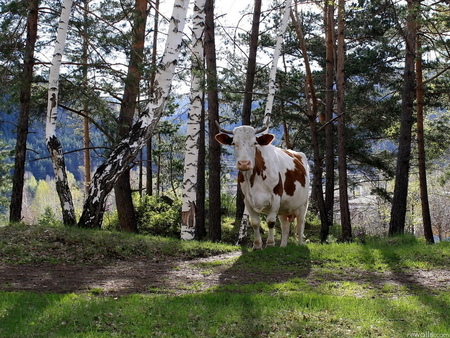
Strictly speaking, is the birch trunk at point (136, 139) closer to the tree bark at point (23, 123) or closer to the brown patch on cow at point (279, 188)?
the brown patch on cow at point (279, 188)

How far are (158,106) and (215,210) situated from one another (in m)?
5.01

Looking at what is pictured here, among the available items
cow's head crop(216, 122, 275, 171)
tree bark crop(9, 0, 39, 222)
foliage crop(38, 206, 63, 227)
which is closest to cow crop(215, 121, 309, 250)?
cow's head crop(216, 122, 275, 171)

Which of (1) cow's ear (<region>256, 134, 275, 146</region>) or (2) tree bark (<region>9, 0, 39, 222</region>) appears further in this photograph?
(2) tree bark (<region>9, 0, 39, 222</region>)

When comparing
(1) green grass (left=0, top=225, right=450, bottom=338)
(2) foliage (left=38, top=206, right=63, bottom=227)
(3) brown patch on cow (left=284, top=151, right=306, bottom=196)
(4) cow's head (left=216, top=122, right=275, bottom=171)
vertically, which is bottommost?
(1) green grass (left=0, top=225, right=450, bottom=338)

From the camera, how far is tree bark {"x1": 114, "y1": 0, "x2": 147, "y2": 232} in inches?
536

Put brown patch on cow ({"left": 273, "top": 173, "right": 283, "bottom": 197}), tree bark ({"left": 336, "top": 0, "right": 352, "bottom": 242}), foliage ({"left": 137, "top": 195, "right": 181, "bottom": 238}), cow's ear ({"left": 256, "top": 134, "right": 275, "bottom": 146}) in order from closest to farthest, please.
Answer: cow's ear ({"left": 256, "top": 134, "right": 275, "bottom": 146}) → brown patch on cow ({"left": 273, "top": 173, "right": 283, "bottom": 197}) → tree bark ({"left": 336, "top": 0, "right": 352, "bottom": 242}) → foliage ({"left": 137, "top": 195, "right": 181, "bottom": 238})

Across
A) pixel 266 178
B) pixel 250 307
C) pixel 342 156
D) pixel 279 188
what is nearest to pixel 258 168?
pixel 266 178

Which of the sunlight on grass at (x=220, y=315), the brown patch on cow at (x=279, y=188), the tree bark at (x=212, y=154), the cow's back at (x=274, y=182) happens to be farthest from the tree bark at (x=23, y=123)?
the sunlight on grass at (x=220, y=315)

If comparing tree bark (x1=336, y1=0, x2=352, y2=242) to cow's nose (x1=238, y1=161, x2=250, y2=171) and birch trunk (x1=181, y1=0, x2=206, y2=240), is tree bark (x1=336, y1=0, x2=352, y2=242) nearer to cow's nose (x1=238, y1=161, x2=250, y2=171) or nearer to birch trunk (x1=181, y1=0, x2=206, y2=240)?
birch trunk (x1=181, y1=0, x2=206, y2=240)

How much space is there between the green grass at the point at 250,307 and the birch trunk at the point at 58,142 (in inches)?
102

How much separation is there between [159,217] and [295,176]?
8.82 m

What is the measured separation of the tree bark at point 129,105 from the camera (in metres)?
13.6

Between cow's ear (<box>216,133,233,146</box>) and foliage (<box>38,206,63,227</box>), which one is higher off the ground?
cow's ear (<box>216,133,233,146</box>)

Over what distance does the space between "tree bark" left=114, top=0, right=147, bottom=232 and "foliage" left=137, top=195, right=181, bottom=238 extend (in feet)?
7.75
